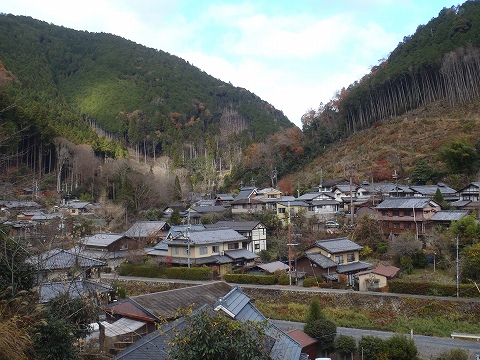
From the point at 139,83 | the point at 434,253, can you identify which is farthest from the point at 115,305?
the point at 139,83

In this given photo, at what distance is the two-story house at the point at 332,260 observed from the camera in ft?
72.8

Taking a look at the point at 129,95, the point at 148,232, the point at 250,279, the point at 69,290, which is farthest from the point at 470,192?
the point at 129,95

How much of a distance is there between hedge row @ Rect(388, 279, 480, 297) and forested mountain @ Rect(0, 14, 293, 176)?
4248cm

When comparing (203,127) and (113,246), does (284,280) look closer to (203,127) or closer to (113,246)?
(113,246)

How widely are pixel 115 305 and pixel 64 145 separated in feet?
118

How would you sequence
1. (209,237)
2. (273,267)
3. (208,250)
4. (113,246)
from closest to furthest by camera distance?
(273,267) → (208,250) → (209,237) → (113,246)

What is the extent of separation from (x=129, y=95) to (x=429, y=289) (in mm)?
82551

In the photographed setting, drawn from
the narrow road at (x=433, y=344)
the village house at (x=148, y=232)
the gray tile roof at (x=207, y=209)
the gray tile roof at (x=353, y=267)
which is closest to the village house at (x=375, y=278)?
the gray tile roof at (x=353, y=267)

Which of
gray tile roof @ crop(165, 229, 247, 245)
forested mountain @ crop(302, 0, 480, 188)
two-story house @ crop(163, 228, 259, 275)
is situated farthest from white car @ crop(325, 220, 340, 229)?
forested mountain @ crop(302, 0, 480, 188)

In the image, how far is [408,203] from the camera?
26828 mm

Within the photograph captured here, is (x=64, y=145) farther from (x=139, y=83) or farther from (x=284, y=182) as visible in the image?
(x=139, y=83)

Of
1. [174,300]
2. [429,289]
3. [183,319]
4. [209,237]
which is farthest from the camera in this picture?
[209,237]

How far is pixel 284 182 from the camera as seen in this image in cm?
4647

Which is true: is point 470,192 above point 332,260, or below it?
above
